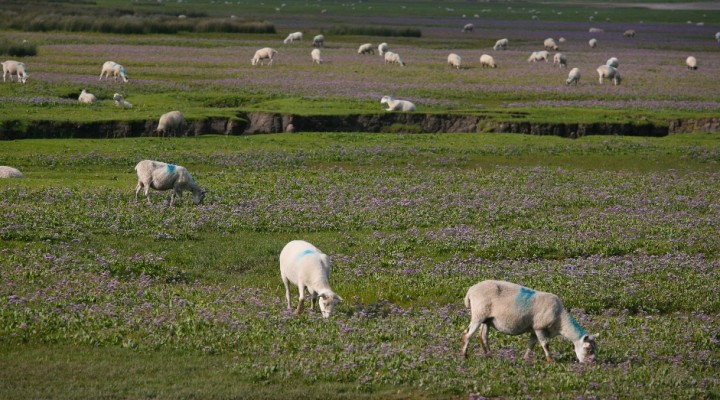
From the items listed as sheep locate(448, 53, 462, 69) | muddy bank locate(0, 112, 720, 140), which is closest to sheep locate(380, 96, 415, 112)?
muddy bank locate(0, 112, 720, 140)

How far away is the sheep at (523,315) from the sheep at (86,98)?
38.1m

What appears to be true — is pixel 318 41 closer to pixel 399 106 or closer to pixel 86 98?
pixel 399 106

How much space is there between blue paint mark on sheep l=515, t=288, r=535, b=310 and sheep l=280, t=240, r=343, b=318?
12.2ft

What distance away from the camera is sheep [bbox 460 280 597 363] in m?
17.2

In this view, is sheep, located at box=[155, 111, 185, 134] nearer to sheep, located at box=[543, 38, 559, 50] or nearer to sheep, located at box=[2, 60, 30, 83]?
sheep, located at box=[2, 60, 30, 83]

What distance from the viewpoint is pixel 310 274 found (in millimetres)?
19953

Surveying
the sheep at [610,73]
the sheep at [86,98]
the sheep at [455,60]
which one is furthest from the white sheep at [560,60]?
the sheep at [86,98]

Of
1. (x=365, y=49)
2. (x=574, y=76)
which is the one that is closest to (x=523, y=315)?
(x=574, y=76)

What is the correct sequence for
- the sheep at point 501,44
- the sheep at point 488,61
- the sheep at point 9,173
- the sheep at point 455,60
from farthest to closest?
the sheep at point 501,44 < the sheep at point 488,61 < the sheep at point 455,60 < the sheep at point 9,173

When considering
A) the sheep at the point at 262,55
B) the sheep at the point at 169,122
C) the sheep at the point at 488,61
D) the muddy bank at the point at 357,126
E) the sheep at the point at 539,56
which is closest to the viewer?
the sheep at the point at 169,122

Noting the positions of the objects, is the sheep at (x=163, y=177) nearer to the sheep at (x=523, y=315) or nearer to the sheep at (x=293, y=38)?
the sheep at (x=523, y=315)

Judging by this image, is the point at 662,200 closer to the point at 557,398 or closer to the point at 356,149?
the point at 356,149

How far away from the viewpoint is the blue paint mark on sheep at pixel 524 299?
17219mm

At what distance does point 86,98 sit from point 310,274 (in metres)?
35.3
